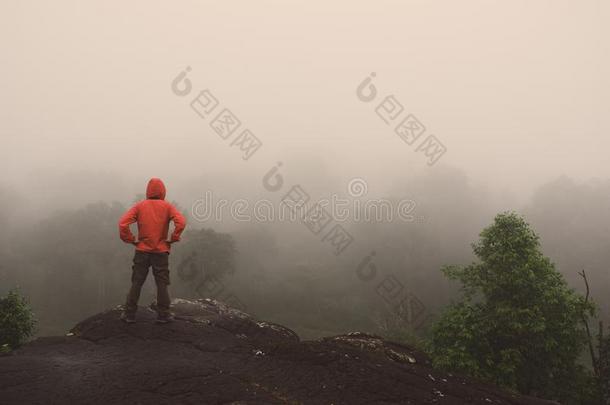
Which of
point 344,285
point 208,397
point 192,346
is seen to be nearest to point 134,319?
point 192,346

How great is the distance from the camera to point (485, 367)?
2508 cm

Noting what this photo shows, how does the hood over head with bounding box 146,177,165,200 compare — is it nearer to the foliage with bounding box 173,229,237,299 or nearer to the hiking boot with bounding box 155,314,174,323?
the hiking boot with bounding box 155,314,174,323

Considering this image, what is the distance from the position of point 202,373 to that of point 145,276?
3.95m

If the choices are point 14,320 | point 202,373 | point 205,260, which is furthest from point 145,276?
point 205,260

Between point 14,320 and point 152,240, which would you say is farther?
point 14,320

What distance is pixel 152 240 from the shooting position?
10711mm

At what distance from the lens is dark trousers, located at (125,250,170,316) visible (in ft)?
35.0

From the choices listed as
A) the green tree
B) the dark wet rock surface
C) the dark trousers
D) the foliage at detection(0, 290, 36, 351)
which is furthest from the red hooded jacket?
the green tree

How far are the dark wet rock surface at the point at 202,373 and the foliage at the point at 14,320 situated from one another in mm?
11170

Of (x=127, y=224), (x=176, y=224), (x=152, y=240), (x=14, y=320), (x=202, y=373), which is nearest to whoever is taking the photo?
(x=202, y=373)

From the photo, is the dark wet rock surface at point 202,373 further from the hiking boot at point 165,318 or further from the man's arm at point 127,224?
the man's arm at point 127,224

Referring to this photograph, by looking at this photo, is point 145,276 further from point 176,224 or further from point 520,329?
point 520,329

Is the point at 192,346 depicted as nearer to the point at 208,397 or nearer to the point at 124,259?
the point at 208,397

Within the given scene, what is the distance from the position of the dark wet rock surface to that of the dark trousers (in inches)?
21.8
